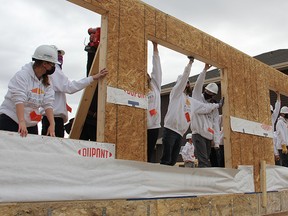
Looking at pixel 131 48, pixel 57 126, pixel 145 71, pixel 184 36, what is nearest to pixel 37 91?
pixel 57 126

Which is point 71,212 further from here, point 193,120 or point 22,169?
point 193,120

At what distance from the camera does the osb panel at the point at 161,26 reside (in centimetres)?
548

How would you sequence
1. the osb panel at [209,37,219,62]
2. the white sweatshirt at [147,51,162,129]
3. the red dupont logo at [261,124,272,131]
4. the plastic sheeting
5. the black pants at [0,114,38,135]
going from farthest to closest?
the red dupont logo at [261,124,272,131], the osb panel at [209,37,219,62], the white sweatshirt at [147,51,162,129], the black pants at [0,114,38,135], the plastic sheeting

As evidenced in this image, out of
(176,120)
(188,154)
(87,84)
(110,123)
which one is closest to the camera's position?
(87,84)

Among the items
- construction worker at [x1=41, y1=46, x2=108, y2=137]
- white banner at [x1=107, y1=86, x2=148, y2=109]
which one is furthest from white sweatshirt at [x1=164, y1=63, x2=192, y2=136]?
construction worker at [x1=41, y1=46, x2=108, y2=137]

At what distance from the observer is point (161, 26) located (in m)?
5.55

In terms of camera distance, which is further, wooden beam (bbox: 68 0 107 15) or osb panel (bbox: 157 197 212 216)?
osb panel (bbox: 157 197 212 216)

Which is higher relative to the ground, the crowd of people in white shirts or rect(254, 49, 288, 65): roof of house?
rect(254, 49, 288, 65): roof of house

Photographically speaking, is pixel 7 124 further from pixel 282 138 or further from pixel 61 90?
pixel 282 138

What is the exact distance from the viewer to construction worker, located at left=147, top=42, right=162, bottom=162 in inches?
203

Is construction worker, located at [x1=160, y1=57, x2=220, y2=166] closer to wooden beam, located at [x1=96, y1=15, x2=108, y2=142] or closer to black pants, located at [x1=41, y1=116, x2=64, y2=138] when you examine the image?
wooden beam, located at [x1=96, y1=15, x2=108, y2=142]

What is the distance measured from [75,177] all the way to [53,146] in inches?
16.1

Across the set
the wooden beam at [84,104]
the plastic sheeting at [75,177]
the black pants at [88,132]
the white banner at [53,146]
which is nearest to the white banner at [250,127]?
the plastic sheeting at [75,177]

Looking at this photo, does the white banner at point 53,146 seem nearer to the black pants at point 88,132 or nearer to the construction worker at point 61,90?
the construction worker at point 61,90
